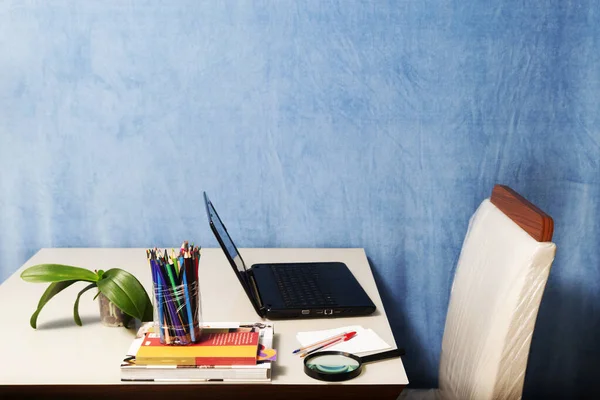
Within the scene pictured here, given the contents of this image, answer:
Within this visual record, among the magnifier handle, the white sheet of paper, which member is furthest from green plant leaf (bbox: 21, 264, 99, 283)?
the magnifier handle

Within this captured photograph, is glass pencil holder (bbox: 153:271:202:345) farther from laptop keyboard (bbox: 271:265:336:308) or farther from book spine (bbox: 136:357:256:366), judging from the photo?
laptop keyboard (bbox: 271:265:336:308)

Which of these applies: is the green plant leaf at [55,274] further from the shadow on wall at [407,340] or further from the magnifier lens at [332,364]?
the shadow on wall at [407,340]

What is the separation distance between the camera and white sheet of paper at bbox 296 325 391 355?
131 cm

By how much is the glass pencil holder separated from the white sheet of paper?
232 mm

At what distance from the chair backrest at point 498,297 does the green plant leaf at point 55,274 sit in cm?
81

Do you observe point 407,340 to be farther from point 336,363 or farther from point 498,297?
point 336,363

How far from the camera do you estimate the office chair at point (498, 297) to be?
1312 millimetres

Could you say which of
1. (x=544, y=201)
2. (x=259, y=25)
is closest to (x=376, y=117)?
(x=259, y=25)

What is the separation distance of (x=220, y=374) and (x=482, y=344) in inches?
22.6

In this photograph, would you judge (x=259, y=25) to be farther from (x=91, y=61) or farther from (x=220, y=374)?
(x=220, y=374)

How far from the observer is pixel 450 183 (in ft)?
6.49

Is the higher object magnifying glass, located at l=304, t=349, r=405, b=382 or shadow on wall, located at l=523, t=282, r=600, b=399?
magnifying glass, located at l=304, t=349, r=405, b=382

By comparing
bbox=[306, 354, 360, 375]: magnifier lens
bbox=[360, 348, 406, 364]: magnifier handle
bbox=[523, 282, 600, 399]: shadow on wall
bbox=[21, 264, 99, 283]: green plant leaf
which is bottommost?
bbox=[523, 282, 600, 399]: shadow on wall

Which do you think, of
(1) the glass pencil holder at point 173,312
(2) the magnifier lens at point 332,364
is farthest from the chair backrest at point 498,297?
(1) the glass pencil holder at point 173,312
